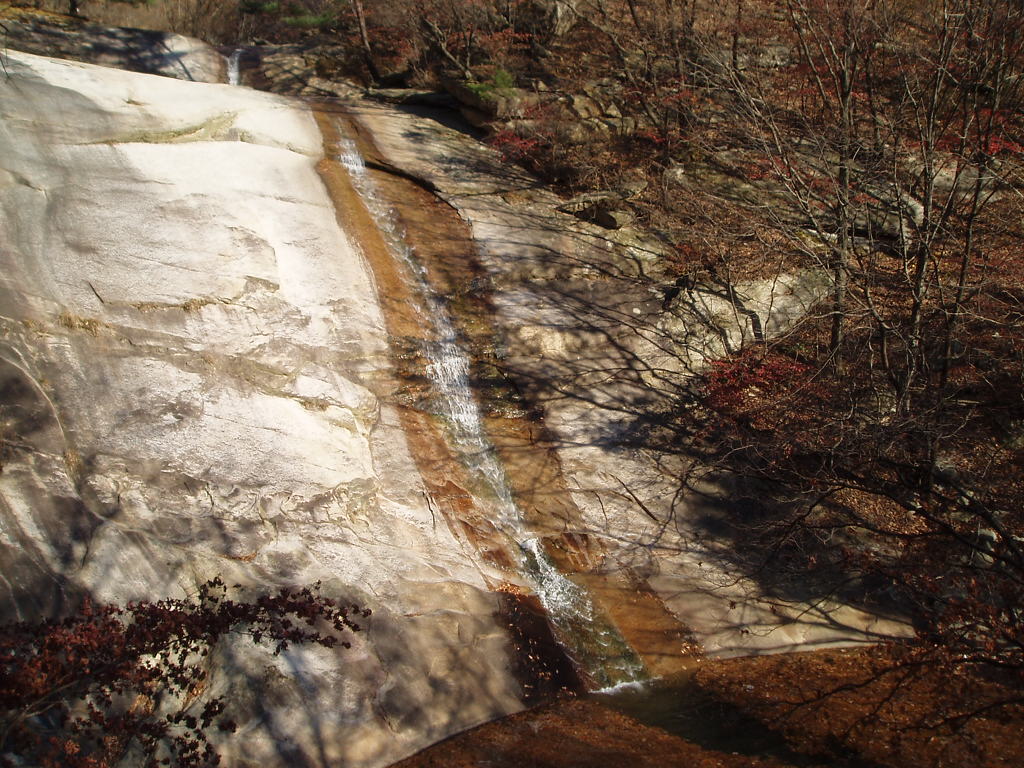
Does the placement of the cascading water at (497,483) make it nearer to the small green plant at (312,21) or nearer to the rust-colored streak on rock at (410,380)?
the rust-colored streak on rock at (410,380)

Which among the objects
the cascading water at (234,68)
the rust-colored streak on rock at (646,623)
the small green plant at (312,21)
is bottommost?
the rust-colored streak on rock at (646,623)

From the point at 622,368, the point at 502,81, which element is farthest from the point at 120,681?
the point at 502,81

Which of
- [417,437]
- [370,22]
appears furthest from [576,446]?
[370,22]

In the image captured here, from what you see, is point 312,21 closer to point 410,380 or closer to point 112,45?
point 112,45

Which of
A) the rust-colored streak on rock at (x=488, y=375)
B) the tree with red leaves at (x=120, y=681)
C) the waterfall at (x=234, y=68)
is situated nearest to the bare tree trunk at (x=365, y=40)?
the waterfall at (x=234, y=68)

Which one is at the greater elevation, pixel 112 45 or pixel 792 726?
pixel 112 45

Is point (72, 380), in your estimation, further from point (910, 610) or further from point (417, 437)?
point (910, 610)
